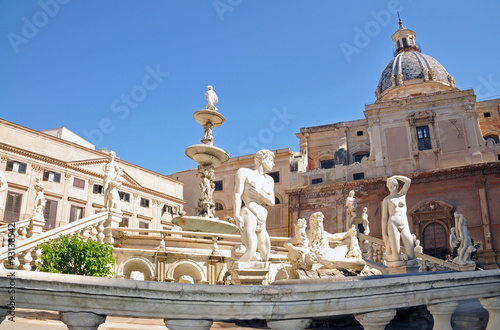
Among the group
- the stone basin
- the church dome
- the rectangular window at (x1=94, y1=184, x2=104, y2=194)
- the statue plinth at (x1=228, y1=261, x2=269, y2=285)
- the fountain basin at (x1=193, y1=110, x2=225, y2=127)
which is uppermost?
the church dome

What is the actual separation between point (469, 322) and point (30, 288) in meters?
3.87

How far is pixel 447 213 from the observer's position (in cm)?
2853

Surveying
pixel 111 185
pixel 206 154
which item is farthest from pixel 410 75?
pixel 111 185

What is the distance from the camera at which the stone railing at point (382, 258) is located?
13.6 metres

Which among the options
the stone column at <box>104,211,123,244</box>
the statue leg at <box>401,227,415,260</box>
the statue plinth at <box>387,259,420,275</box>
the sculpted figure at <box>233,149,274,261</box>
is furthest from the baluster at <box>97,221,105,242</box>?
the statue leg at <box>401,227,415,260</box>

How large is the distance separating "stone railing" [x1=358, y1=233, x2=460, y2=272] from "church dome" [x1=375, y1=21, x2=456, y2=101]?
95.8 feet

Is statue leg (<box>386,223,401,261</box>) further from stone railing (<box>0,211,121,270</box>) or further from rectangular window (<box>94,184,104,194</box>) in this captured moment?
rectangular window (<box>94,184,104,194</box>)

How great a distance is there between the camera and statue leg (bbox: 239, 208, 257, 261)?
638cm

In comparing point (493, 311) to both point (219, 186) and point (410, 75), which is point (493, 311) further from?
point (410, 75)

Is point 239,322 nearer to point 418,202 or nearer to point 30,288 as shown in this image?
point 30,288

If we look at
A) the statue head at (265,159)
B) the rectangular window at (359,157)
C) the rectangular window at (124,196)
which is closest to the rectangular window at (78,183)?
the rectangular window at (124,196)

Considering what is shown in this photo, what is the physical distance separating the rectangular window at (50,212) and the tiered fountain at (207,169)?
1819 centimetres

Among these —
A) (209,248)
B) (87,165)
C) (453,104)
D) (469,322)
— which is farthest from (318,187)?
(469,322)

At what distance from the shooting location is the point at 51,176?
101 ft
